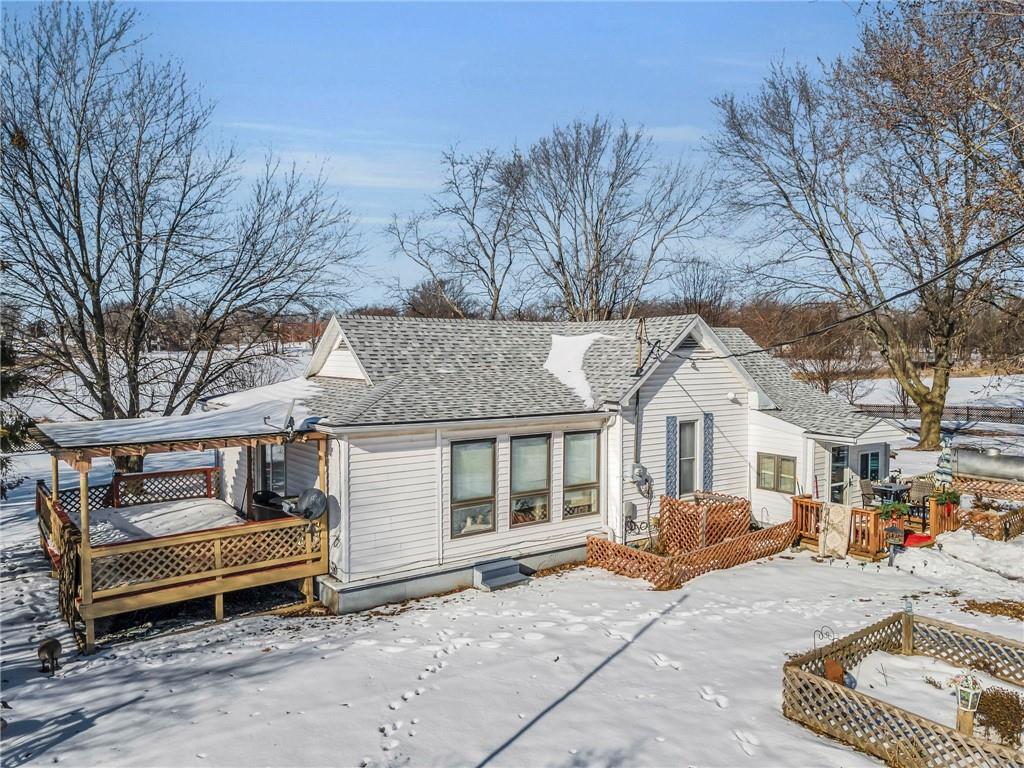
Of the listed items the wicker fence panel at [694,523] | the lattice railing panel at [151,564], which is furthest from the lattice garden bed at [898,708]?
the lattice railing panel at [151,564]

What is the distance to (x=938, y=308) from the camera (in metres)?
27.8

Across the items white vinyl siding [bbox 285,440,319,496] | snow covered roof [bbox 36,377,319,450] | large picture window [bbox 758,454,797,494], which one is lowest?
large picture window [bbox 758,454,797,494]

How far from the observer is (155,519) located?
1359 cm

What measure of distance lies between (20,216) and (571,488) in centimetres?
1629

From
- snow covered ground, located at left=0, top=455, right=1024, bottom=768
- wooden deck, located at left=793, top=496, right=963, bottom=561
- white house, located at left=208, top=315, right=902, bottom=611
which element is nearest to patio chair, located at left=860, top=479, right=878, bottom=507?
white house, located at left=208, top=315, right=902, bottom=611

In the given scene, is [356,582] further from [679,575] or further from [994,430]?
[994,430]

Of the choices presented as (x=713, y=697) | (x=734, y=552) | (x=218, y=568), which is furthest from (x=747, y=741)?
(x=218, y=568)

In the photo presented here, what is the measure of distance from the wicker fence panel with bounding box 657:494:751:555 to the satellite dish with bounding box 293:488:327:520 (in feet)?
24.5

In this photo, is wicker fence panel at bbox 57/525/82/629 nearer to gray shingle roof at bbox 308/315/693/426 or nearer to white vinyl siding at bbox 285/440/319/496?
white vinyl siding at bbox 285/440/319/496

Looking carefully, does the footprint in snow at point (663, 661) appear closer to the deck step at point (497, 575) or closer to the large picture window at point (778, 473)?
the deck step at point (497, 575)

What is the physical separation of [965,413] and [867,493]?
1318 inches

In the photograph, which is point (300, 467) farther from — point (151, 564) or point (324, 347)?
point (151, 564)

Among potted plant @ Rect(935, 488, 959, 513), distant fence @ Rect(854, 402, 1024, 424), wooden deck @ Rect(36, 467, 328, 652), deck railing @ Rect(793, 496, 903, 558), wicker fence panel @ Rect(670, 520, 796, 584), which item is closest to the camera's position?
wooden deck @ Rect(36, 467, 328, 652)

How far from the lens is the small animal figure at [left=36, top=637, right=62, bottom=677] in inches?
346
